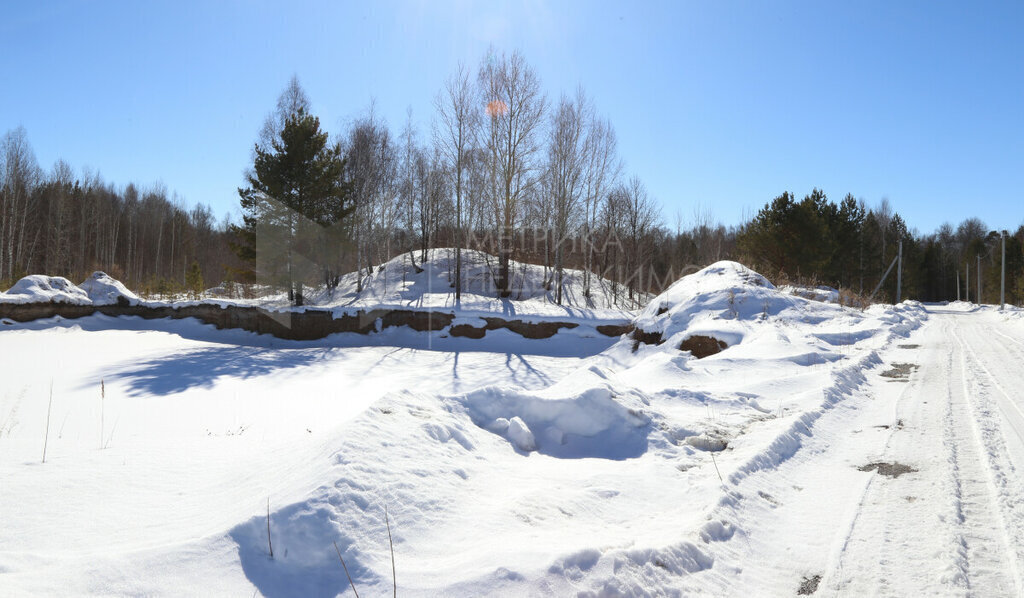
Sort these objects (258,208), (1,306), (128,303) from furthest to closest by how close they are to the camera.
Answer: (258,208) → (128,303) → (1,306)

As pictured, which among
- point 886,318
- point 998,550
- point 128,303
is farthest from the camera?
point 128,303

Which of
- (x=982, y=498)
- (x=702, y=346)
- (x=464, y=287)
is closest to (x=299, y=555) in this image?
(x=982, y=498)

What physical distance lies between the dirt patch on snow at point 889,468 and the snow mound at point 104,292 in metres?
23.3

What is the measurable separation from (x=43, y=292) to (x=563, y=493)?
72.9 feet

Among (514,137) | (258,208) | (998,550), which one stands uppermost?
(514,137)

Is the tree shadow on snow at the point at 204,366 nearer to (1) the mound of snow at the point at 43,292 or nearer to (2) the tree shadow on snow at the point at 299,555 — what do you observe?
(1) the mound of snow at the point at 43,292

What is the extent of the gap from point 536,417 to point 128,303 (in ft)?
68.1

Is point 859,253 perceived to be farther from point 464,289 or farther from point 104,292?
point 104,292

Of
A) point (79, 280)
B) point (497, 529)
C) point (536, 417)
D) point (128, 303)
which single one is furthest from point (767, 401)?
point (79, 280)

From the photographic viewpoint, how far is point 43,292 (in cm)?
1809

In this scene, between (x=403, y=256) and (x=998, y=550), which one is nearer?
(x=998, y=550)

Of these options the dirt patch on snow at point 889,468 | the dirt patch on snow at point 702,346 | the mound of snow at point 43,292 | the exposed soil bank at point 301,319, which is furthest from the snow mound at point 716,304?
the mound of snow at point 43,292

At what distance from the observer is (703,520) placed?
3.07 meters

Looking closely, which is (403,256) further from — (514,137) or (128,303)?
(128,303)
